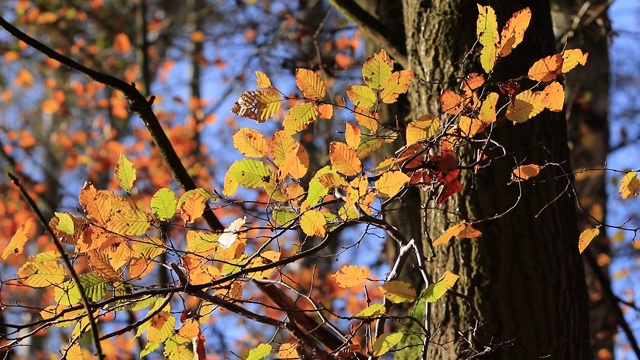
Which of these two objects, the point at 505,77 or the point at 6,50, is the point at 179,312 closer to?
the point at 505,77

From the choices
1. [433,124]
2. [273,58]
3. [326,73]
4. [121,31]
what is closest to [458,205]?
[433,124]

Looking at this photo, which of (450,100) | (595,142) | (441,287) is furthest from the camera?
(595,142)

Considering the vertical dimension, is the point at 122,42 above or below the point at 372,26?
above

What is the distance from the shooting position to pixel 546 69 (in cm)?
148

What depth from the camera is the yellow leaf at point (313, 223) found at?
138 cm

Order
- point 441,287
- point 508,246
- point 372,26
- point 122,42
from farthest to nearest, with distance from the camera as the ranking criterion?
point 122,42 < point 372,26 < point 508,246 < point 441,287

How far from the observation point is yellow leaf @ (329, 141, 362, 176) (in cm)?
138

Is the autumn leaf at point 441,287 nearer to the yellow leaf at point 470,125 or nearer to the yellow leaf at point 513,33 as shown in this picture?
the yellow leaf at point 470,125

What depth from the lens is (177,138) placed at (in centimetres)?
898

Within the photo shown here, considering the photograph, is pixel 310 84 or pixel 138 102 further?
pixel 138 102

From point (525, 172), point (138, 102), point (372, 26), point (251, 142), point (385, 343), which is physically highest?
point (372, 26)

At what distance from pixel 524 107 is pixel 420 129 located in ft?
0.73

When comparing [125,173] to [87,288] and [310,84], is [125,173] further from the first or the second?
[310,84]

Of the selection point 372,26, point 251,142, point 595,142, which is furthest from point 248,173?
point 595,142
